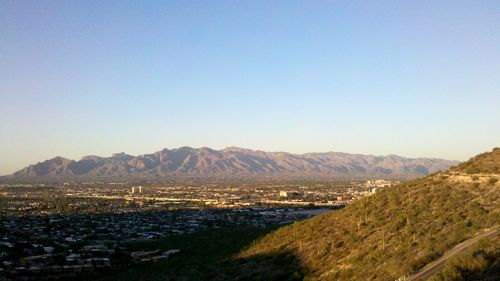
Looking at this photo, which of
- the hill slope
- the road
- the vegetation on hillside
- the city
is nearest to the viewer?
the vegetation on hillside

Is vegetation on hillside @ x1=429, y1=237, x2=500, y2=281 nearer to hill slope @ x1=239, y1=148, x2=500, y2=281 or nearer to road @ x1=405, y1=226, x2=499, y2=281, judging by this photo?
road @ x1=405, y1=226, x2=499, y2=281

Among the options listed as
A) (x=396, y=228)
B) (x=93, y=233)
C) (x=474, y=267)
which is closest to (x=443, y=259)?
(x=474, y=267)

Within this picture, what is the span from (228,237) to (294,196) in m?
76.9

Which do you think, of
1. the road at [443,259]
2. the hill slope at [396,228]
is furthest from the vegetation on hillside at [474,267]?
the hill slope at [396,228]

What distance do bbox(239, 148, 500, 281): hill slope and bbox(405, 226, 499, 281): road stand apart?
377 millimetres

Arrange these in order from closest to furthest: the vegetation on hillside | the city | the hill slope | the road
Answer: the vegetation on hillside → the road → the hill slope → the city

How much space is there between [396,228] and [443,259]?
8271 mm

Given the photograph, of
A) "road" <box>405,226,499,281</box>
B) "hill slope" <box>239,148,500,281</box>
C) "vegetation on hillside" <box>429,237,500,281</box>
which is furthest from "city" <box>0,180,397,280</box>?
"vegetation on hillside" <box>429,237,500,281</box>

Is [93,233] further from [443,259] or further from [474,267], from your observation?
[474,267]

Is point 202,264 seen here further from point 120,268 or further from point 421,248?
point 421,248

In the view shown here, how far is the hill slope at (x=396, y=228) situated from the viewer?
1983 centimetres

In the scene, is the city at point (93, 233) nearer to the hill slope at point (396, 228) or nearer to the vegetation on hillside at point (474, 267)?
the hill slope at point (396, 228)

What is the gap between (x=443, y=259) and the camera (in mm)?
17172

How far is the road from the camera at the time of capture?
1599 cm
